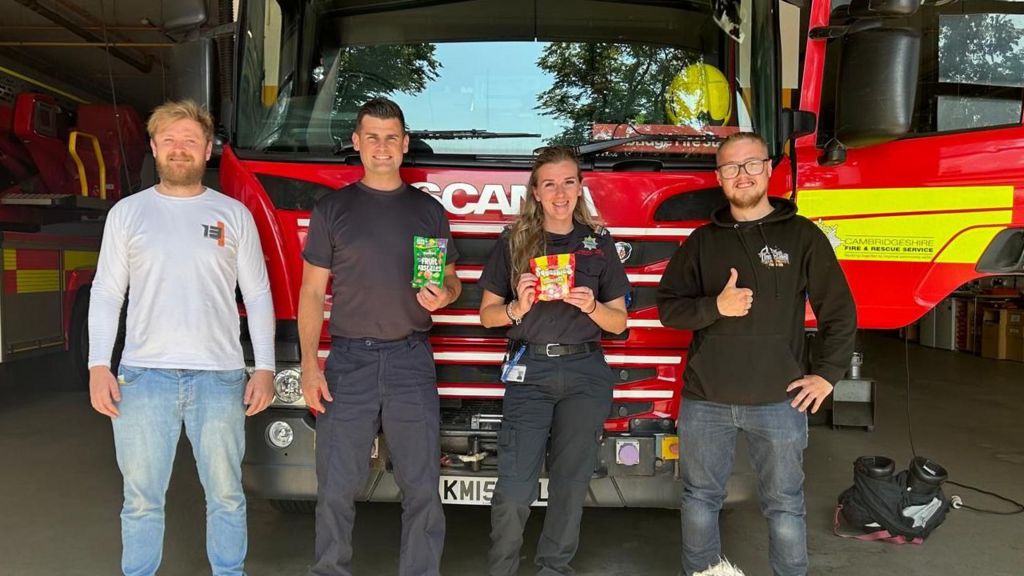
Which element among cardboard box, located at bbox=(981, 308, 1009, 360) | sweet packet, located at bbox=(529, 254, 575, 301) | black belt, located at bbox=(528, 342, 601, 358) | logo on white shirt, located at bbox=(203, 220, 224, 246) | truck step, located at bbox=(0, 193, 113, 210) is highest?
truck step, located at bbox=(0, 193, 113, 210)

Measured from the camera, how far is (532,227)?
299 cm

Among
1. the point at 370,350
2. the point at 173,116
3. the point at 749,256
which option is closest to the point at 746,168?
the point at 749,256

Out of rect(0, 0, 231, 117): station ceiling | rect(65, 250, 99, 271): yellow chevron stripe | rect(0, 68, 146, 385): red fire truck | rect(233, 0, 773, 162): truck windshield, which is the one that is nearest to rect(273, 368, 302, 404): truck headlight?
rect(233, 0, 773, 162): truck windshield

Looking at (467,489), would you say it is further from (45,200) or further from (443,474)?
(45,200)

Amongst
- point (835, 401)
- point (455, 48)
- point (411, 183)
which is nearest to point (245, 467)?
point (411, 183)

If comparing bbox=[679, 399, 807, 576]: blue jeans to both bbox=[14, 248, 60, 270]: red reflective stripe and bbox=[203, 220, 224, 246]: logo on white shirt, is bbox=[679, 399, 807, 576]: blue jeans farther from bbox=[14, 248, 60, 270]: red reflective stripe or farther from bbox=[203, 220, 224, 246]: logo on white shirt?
bbox=[14, 248, 60, 270]: red reflective stripe

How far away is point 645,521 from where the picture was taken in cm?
432

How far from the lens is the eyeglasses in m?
2.80

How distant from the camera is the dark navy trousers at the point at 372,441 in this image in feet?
9.50

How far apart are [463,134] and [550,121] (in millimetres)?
365

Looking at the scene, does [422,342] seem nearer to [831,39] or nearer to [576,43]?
[576,43]

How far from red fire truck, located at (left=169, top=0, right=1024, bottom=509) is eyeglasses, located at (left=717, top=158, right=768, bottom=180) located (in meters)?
0.35

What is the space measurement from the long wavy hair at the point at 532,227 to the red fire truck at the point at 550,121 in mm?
151

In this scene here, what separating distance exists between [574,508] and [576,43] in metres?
1.94
